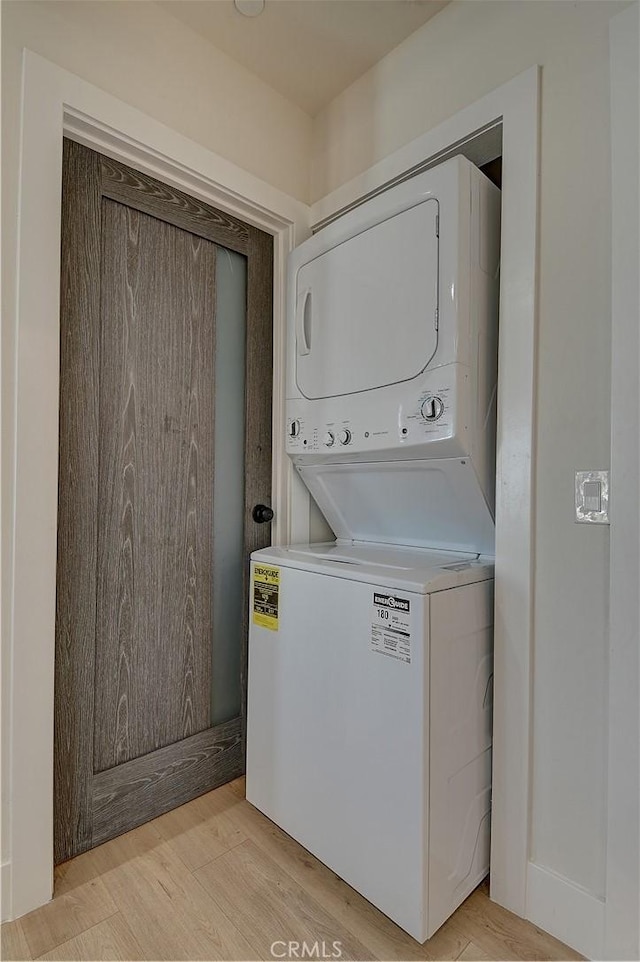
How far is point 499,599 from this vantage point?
1312 mm

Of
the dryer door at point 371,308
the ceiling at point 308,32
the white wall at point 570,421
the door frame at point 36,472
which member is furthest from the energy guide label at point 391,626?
the ceiling at point 308,32

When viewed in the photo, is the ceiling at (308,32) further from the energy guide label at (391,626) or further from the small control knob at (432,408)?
the energy guide label at (391,626)

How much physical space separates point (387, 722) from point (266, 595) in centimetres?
56

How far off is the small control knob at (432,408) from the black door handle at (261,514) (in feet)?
2.58

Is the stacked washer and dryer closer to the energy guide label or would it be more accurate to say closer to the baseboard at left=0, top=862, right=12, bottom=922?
the energy guide label

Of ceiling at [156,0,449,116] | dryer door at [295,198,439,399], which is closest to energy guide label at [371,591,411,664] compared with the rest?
dryer door at [295,198,439,399]

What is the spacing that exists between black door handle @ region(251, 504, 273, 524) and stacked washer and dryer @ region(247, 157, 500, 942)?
20 cm

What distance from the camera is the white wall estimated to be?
116cm

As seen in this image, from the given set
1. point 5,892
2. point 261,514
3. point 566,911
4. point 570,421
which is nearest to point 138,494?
point 261,514

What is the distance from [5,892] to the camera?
3.95 feet

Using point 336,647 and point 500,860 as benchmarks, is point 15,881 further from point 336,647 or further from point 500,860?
point 500,860

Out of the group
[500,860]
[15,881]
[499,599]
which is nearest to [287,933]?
[500,860]

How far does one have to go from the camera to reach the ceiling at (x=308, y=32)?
152cm

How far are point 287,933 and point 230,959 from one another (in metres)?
0.14
